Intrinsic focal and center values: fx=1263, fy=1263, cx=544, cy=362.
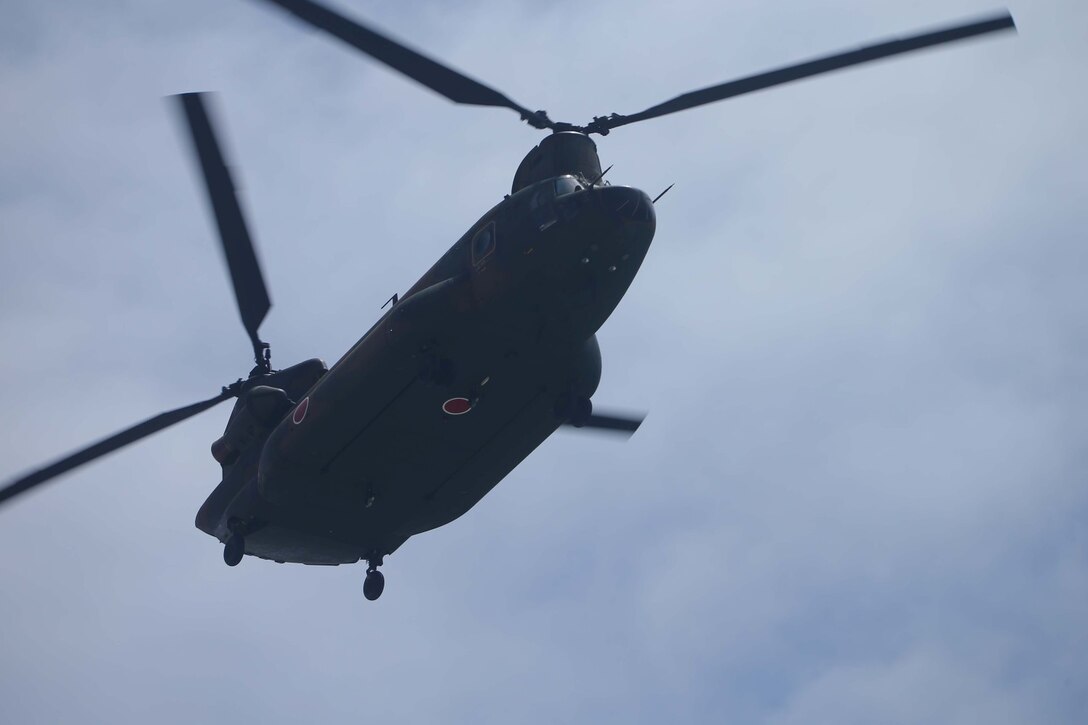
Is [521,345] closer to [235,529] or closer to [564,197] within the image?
[564,197]

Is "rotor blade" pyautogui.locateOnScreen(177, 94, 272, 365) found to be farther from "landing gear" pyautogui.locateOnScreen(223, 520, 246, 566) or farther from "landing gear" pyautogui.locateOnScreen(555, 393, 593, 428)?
"landing gear" pyautogui.locateOnScreen(555, 393, 593, 428)

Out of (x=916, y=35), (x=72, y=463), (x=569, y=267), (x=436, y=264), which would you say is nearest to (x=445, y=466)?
(x=436, y=264)

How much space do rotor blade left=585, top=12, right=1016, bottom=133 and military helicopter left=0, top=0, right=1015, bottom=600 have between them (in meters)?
0.03

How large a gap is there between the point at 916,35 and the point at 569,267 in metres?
7.90

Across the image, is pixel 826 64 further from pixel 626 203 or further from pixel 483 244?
pixel 483 244

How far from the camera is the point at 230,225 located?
1141 inches

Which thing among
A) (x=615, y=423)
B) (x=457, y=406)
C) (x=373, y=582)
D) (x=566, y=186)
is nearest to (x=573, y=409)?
(x=457, y=406)

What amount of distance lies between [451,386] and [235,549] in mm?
8325

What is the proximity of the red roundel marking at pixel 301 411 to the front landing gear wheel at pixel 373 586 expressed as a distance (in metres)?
5.64

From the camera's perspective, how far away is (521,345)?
2667 cm

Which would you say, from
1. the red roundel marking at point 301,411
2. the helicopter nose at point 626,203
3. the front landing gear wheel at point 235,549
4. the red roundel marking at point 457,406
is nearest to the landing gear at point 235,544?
the front landing gear wheel at point 235,549

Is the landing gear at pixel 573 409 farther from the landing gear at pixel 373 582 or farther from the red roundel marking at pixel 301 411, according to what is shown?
the landing gear at pixel 373 582

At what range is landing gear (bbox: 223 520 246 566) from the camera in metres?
31.2

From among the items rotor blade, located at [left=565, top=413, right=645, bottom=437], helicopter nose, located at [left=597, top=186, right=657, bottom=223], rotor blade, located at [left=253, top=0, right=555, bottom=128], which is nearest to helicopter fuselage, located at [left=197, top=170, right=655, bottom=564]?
helicopter nose, located at [left=597, top=186, right=657, bottom=223]
